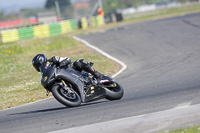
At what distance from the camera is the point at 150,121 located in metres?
5.78

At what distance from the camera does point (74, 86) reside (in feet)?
25.7

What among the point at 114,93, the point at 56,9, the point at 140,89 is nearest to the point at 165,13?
the point at 56,9

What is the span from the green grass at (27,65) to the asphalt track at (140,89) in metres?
1.05

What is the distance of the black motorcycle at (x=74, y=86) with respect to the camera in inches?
295

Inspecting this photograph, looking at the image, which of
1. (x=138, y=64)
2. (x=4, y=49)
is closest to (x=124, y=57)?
(x=138, y=64)

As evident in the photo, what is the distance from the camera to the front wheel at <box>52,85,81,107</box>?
289 inches

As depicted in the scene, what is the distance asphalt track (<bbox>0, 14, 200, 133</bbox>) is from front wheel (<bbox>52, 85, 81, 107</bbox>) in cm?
17

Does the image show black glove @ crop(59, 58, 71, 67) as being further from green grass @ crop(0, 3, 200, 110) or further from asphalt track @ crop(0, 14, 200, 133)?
green grass @ crop(0, 3, 200, 110)

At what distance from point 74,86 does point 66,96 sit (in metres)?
0.43

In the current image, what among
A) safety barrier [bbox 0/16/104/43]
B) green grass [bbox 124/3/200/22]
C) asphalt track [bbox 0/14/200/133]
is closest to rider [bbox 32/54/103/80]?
Result: asphalt track [bbox 0/14/200/133]

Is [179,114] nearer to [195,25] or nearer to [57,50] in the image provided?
[57,50]

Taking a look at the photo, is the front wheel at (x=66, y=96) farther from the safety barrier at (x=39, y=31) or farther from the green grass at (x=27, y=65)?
the safety barrier at (x=39, y=31)

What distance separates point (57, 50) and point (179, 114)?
50.7 ft

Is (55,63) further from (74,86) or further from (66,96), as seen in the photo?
(66,96)
